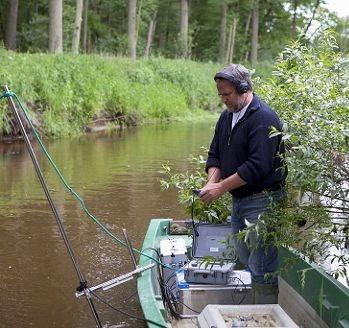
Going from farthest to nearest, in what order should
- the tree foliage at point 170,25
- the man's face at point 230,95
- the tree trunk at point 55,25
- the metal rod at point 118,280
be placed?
the tree foliage at point 170,25 → the tree trunk at point 55,25 → the metal rod at point 118,280 → the man's face at point 230,95

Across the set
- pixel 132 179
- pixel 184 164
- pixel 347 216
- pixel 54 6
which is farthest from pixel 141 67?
pixel 347 216

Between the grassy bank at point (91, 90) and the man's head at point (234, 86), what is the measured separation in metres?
10.5

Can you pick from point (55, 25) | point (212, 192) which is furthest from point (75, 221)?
point (55, 25)

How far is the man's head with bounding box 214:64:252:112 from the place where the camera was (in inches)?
163

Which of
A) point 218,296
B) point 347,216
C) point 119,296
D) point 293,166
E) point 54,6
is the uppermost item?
point 54,6

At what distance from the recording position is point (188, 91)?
2867 centimetres

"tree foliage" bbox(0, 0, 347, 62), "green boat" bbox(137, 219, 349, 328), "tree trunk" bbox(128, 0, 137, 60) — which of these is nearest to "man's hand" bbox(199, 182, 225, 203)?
"green boat" bbox(137, 219, 349, 328)

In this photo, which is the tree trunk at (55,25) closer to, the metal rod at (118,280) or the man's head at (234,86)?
the metal rod at (118,280)

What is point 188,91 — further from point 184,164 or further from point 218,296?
point 218,296

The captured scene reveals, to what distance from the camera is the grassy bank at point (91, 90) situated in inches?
637

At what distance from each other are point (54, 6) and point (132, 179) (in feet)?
36.8

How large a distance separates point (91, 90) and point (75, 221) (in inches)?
423

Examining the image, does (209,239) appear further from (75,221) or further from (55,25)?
(55,25)

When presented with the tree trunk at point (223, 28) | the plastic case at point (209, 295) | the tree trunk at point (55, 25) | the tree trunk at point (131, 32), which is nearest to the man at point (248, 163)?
the plastic case at point (209, 295)
